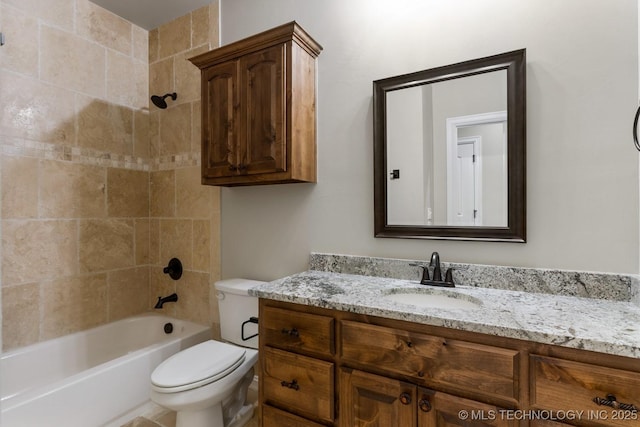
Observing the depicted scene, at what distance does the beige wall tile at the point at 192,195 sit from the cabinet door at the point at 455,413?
5.93ft

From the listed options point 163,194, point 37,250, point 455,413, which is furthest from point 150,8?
point 455,413

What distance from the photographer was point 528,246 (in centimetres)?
134

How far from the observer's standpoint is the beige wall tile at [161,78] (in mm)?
2457

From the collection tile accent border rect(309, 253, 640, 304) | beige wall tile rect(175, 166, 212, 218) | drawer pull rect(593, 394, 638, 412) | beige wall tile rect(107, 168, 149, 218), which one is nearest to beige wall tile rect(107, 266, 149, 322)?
beige wall tile rect(107, 168, 149, 218)

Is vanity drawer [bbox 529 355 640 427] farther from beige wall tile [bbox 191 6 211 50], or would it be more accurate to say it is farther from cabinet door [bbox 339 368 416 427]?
beige wall tile [bbox 191 6 211 50]

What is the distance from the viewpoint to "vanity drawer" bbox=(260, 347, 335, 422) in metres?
1.18

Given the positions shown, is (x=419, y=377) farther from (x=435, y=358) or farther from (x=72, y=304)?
(x=72, y=304)

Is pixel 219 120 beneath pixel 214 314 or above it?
above

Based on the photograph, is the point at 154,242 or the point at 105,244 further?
the point at 154,242

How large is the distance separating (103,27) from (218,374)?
2539mm

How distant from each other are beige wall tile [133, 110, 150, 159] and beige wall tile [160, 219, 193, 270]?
589 mm

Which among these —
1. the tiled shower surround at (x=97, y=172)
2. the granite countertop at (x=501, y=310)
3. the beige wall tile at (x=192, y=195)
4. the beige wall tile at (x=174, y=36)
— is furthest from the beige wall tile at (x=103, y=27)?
the granite countertop at (x=501, y=310)

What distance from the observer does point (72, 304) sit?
209 cm

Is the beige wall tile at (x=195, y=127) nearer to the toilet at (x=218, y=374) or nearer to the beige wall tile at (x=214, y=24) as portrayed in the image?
the beige wall tile at (x=214, y=24)
